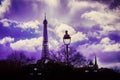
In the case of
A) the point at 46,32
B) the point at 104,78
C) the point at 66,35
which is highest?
the point at 46,32

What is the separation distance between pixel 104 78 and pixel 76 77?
256 centimetres

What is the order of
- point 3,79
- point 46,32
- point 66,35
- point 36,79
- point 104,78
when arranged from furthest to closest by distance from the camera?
point 46,32 < point 104,78 < point 36,79 < point 66,35 < point 3,79

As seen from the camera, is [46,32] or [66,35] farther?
[46,32]

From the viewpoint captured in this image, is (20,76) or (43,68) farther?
(43,68)

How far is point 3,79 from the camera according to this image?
12.9 m

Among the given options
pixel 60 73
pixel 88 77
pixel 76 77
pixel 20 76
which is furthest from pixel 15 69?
pixel 88 77

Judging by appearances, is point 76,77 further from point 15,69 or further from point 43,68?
point 15,69

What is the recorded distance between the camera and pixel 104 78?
1672 cm

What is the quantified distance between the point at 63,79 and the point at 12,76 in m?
2.22

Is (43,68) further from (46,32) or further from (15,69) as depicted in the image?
(46,32)

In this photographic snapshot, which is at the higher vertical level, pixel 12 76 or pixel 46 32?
pixel 46 32

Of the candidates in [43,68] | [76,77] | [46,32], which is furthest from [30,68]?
[46,32]

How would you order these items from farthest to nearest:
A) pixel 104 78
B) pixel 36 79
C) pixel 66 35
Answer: pixel 104 78
pixel 36 79
pixel 66 35

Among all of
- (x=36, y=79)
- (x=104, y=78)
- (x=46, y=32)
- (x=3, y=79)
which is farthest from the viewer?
(x=46, y=32)
